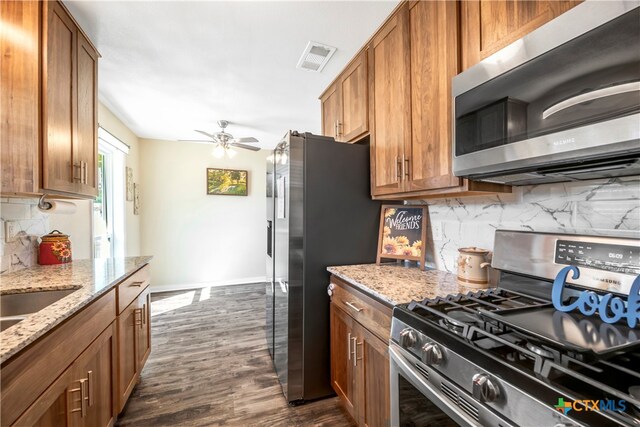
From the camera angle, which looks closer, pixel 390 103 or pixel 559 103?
pixel 559 103

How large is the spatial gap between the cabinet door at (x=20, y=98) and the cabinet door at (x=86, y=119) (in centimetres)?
35

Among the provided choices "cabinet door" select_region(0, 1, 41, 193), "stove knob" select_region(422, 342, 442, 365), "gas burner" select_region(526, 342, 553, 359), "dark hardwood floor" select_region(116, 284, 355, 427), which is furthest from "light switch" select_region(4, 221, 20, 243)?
"gas burner" select_region(526, 342, 553, 359)

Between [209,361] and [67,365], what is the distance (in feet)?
4.77

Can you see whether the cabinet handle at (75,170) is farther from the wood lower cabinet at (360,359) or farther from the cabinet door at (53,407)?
the wood lower cabinet at (360,359)

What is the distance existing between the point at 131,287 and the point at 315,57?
206 centimetres

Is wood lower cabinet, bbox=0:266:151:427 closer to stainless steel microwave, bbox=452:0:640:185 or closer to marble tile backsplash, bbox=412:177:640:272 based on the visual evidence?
stainless steel microwave, bbox=452:0:640:185

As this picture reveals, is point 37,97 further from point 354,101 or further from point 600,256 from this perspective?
point 600,256

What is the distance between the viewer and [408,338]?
0.99 metres

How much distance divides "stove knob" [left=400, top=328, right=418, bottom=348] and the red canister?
2.32 m

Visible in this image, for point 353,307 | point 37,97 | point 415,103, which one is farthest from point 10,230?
point 415,103

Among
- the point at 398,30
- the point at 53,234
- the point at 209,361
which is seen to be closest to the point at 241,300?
the point at 209,361

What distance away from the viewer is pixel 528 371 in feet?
2.13

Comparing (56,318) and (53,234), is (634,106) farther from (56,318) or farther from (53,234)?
(53,234)

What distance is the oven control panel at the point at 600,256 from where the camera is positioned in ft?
2.97
